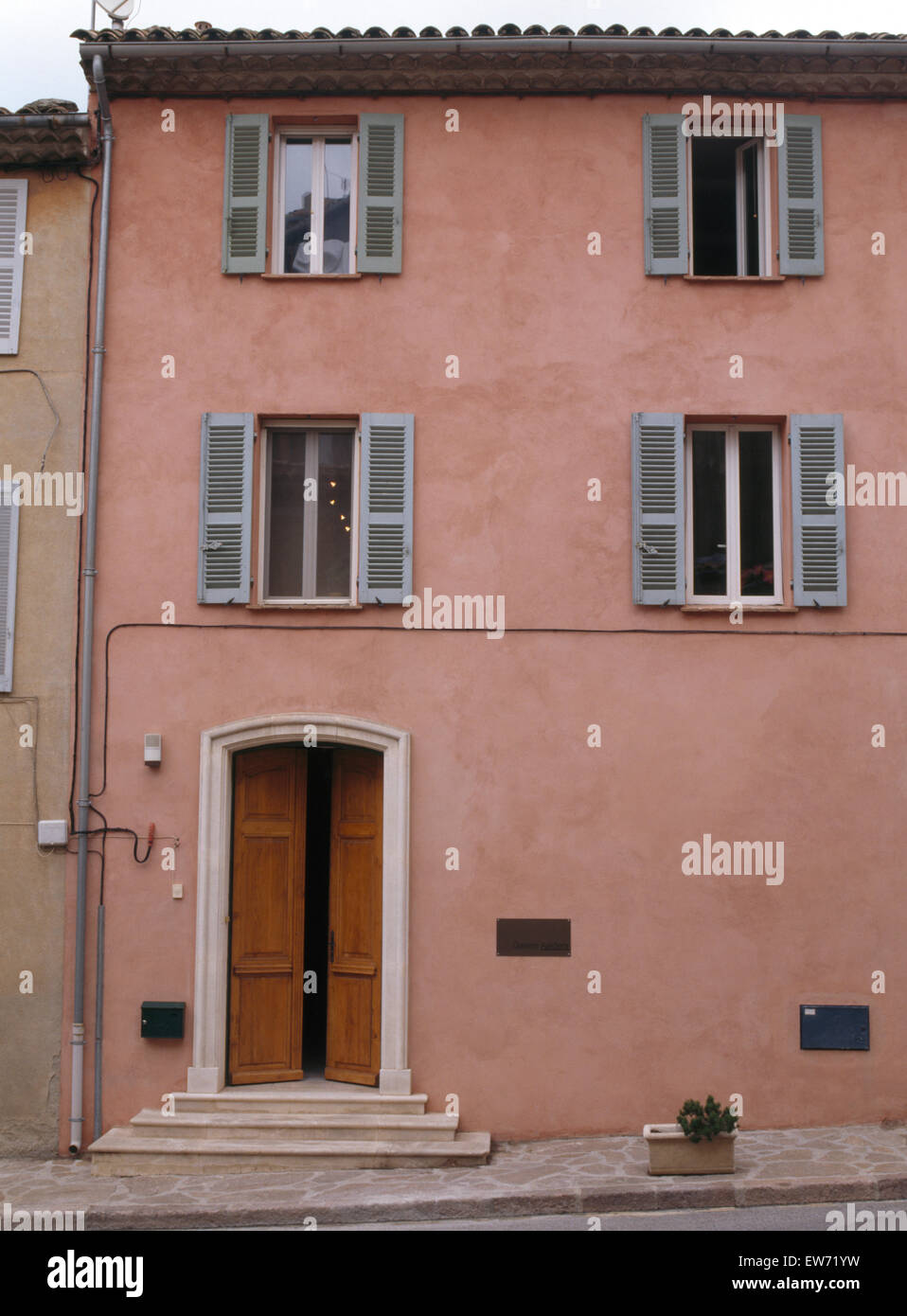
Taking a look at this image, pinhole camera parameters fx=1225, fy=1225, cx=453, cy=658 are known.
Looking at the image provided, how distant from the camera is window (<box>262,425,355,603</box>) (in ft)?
33.1

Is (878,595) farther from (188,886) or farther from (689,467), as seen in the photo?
(188,886)

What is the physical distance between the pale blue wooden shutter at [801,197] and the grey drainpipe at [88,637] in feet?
18.2

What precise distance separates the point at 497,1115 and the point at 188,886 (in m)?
2.96

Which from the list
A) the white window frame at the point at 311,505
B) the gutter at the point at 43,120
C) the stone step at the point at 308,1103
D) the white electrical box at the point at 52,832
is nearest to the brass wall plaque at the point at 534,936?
the stone step at the point at 308,1103

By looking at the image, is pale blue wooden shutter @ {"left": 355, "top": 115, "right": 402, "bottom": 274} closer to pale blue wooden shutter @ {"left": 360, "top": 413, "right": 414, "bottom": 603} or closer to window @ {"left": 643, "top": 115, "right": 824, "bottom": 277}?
pale blue wooden shutter @ {"left": 360, "top": 413, "right": 414, "bottom": 603}

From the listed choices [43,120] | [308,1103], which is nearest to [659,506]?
[308,1103]

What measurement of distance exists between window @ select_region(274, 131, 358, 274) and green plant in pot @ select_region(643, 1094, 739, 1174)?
7.05 meters

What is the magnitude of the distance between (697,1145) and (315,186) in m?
8.11

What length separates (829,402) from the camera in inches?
390

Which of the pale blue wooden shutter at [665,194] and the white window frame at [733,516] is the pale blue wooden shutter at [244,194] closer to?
the pale blue wooden shutter at [665,194]

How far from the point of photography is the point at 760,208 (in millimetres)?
10273

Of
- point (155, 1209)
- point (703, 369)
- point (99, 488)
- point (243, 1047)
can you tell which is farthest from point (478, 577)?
point (155, 1209)

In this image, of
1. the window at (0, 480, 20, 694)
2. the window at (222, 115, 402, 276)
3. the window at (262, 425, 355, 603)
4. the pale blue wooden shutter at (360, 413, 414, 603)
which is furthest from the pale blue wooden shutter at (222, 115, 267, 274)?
the window at (0, 480, 20, 694)

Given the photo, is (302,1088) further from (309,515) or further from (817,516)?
(817,516)
